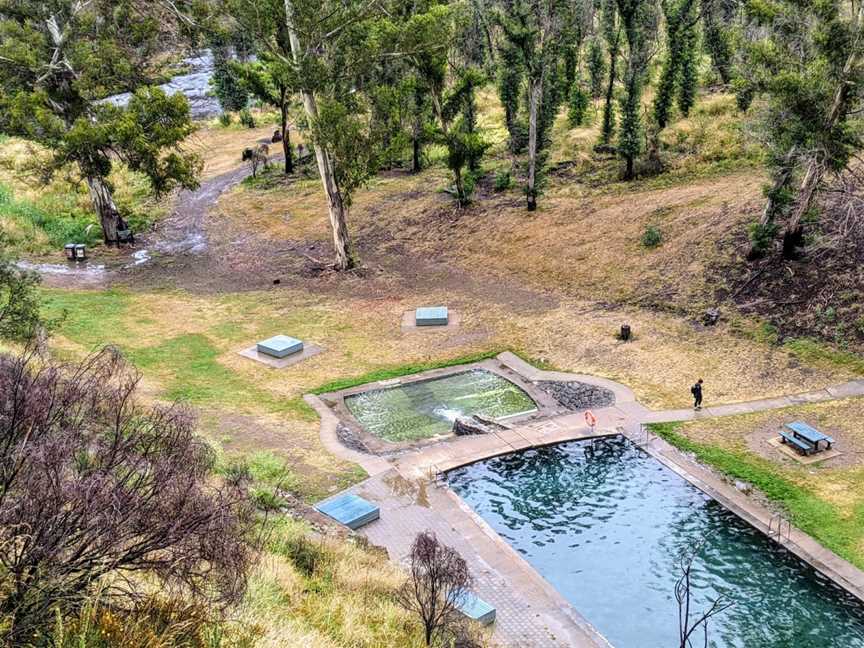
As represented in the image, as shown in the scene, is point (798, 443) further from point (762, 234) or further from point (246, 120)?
point (246, 120)

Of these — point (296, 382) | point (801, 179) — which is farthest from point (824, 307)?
point (296, 382)

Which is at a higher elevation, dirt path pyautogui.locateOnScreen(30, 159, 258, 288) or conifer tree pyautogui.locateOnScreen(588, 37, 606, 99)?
conifer tree pyautogui.locateOnScreen(588, 37, 606, 99)

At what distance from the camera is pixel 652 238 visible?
35.3 m

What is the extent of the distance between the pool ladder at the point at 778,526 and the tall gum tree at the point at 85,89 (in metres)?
30.9

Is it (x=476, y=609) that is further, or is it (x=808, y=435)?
(x=808, y=435)

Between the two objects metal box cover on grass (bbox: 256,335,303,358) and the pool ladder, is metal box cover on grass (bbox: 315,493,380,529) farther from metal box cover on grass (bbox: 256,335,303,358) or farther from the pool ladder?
metal box cover on grass (bbox: 256,335,303,358)

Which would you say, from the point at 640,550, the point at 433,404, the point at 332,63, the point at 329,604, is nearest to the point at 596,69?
the point at 332,63

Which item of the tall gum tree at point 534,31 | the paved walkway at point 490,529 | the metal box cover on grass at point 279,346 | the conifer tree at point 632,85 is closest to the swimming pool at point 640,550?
the paved walkway at point 490,529

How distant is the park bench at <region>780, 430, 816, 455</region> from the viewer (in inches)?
805

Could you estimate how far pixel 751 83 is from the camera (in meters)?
27.4

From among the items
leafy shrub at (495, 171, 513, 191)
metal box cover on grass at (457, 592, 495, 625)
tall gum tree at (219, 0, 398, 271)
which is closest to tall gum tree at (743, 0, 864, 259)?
tall gum tree at (219, 0, 398, 271)

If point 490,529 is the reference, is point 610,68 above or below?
above

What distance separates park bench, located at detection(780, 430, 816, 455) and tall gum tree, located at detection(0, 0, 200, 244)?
98.6ft

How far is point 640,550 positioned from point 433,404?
964 cm
